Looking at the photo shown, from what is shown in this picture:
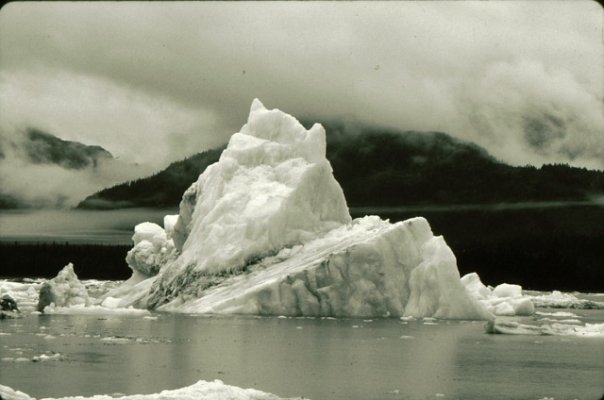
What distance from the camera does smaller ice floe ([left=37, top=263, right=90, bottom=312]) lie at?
35344 mm

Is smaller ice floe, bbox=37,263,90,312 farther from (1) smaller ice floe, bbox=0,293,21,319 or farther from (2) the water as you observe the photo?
(2) the water

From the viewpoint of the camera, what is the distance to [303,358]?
22297mm

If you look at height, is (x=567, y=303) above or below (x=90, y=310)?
above

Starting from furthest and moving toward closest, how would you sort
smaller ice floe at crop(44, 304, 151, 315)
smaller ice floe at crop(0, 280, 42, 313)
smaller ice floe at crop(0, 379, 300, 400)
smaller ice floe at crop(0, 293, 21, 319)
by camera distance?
smaller ice floe at crop(0, 280, 42, 313)
smaller ice floe at crop(44, 304, 151, 315)
smaller ice floe at crop(0, 293, 21, 319)
smaller ice floe at crop(0, 379, 300, 400)

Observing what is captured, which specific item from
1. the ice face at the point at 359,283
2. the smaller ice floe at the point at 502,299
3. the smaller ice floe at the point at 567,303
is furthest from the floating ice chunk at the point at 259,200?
the smaller ice floe at the point at 567,303

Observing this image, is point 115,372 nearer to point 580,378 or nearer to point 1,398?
point 1,398

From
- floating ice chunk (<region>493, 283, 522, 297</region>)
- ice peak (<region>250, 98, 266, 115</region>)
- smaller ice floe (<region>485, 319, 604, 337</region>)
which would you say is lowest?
smaller ice floe (<region>485, 319, 604, 337</region>)

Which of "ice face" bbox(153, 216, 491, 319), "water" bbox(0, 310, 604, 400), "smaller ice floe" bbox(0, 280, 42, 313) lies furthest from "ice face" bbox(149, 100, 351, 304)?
"smaller ice floe" bbox(0, 280, 42, 313)

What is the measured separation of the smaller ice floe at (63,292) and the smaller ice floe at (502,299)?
13565 mm

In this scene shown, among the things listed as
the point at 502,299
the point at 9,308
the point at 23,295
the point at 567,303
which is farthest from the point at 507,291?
the point at 23,295

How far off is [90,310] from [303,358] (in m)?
14.3

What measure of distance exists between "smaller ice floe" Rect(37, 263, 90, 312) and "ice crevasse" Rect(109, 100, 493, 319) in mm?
2081

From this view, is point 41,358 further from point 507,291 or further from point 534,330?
point 507,291

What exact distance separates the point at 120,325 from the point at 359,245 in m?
7.55
